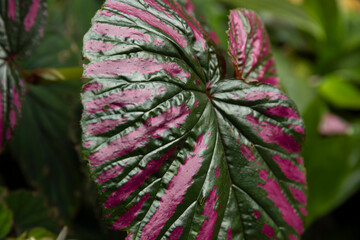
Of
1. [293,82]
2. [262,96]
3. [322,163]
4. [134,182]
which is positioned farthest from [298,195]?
[293,82]

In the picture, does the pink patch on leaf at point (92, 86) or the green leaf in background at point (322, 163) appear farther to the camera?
the green leaf in background at point (322, 163)

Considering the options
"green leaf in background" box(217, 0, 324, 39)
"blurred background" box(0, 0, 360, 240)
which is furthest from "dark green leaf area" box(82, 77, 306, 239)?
"green leaf in background" box(217, 0, 324, 39)

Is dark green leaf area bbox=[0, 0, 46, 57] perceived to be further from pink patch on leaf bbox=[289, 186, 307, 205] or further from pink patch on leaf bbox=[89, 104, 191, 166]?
pink patch on leaf bbox=[289, 186, 307, 205]

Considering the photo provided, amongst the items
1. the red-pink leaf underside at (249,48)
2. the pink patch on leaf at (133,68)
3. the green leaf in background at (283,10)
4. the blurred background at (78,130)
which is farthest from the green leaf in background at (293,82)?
the pink patch on leaf at (133,68)

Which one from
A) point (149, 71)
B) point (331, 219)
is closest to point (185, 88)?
point (149, 71)

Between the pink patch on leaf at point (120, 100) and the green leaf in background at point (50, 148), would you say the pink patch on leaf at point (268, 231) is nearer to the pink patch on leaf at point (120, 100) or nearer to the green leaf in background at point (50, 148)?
the pink patch on leaf at point (120, 100)

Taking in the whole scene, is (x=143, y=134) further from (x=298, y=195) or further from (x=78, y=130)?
(x=78, y=130)

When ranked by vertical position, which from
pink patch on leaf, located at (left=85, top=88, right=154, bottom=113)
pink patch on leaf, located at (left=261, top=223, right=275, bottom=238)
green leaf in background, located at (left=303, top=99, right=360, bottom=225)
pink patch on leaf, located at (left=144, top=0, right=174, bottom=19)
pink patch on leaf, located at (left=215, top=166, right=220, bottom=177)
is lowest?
green leaf in background, located at (left=303, top=99, right=360, bottom=225)
